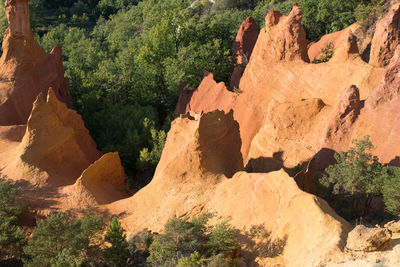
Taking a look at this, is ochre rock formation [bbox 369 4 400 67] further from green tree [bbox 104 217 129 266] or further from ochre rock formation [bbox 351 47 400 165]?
green tree [bbox 104 217 129 266]

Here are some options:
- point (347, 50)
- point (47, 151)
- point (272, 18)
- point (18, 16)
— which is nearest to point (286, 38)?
point (272, 18)

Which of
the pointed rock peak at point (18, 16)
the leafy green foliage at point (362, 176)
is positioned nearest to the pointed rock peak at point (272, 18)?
the leafy green foliage at point (362, 176)

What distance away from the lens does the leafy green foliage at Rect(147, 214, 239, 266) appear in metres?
14.1

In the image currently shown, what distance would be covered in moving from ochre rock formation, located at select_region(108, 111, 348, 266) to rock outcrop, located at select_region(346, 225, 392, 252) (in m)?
0.55

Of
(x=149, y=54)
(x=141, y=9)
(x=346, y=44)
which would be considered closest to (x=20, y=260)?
(x=346, y=44)

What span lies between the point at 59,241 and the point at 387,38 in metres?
17.2

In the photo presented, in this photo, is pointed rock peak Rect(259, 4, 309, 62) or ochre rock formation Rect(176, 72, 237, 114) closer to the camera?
pointed rock peak Rect(259, 4, 309, 62)

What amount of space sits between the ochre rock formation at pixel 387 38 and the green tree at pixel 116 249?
15.1 m

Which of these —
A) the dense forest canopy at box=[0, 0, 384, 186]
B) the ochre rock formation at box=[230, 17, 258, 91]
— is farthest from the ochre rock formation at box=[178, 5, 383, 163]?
the ochre rock formation at box=[230, 17, 258, 91]

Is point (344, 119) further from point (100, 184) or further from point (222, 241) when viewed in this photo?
point (100, 184)

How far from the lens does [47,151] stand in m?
21.1

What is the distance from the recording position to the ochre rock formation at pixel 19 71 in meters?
26.4

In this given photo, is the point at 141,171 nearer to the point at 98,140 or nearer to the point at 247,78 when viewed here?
the point at 98,140

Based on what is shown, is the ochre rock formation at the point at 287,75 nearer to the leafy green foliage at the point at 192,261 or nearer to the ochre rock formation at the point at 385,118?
the ochre rock formation at the point at 385,118
